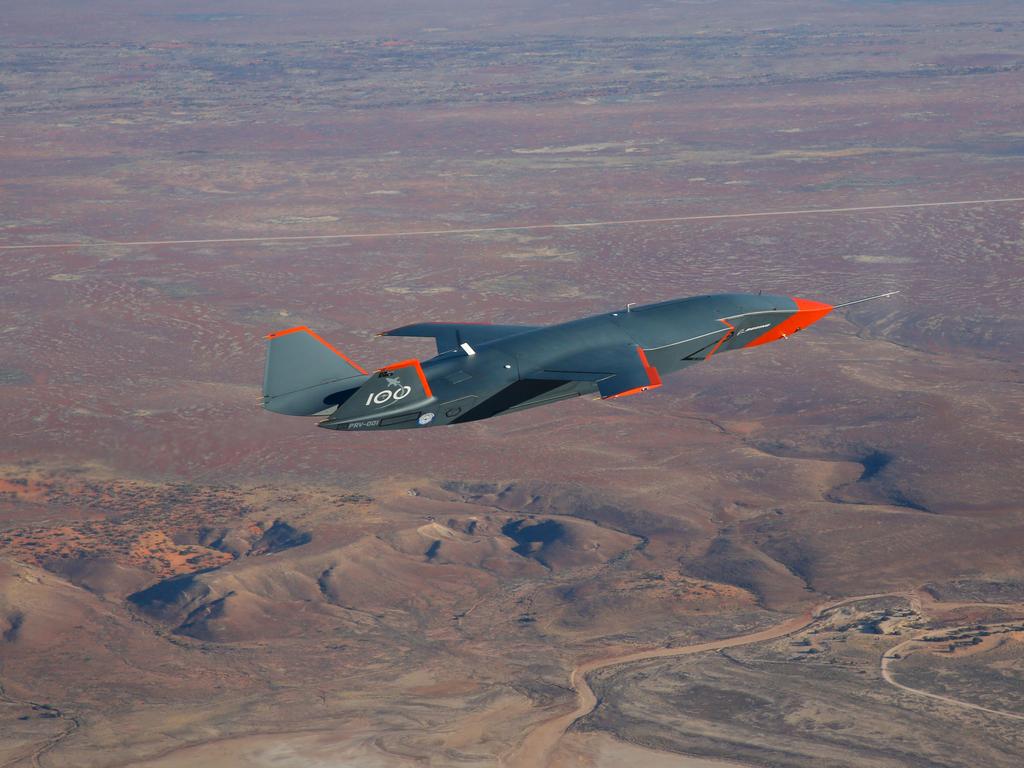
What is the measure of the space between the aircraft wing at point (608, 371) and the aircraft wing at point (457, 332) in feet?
14.7

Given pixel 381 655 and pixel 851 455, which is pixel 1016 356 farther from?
pixel 381 655

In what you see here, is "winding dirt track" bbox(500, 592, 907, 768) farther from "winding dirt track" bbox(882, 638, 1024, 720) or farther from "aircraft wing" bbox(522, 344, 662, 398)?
"aircraft wing" bbox(522, 344, 662, 398)

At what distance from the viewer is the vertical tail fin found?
5316 cm

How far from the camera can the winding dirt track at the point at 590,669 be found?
2685 inches

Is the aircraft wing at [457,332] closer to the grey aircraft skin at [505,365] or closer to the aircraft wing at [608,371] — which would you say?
the grey aircraft skin at [505,365]

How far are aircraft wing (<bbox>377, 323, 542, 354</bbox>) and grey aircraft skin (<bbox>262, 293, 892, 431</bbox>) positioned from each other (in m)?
0.05

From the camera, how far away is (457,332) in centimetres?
6262

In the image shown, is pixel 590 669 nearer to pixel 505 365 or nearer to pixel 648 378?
pixel 648 378

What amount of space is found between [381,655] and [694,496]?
2536 cm

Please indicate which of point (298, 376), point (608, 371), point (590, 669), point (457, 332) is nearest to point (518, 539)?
point (590, 669)

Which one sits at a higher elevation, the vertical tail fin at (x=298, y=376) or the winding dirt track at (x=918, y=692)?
the vertical tail fin at (x=298, y=376)

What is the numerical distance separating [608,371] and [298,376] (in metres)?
12.1

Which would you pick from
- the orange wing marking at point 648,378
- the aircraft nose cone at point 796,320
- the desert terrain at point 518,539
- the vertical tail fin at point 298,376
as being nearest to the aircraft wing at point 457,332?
the orange wing marking at point 648,378

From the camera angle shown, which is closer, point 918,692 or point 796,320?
point 796,320
